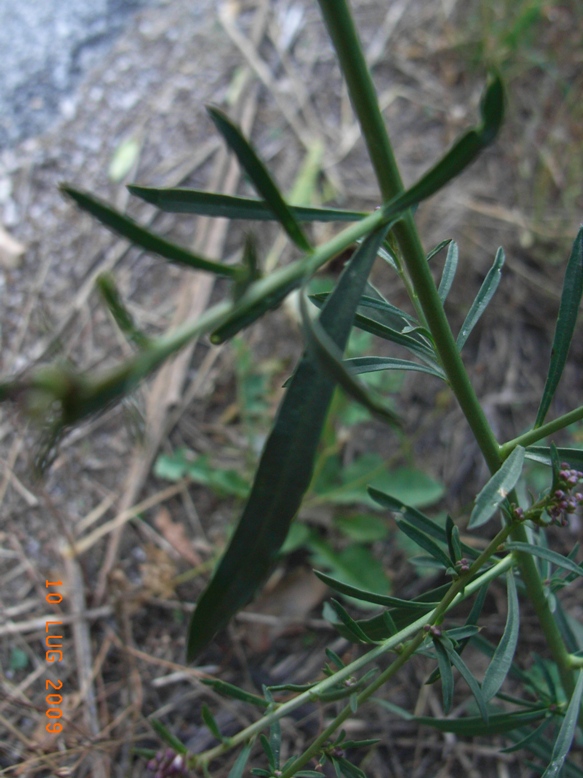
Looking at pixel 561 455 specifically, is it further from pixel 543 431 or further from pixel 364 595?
pixel 364 595

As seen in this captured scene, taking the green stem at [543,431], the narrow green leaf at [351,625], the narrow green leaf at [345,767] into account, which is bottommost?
the narrow green leaf at [345,767]

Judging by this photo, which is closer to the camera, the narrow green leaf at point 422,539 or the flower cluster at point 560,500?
the flower cluster at point 560,500

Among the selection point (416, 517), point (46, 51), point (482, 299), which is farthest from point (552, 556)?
point (46, 51)

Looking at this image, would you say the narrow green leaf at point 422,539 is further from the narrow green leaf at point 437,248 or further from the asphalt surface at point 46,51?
the asphalt surface at point 46,51

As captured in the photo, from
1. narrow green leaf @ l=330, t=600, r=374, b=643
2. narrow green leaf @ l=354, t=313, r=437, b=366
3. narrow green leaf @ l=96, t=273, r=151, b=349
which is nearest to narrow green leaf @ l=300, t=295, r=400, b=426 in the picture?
narrow green leaf @ l=96, t=273, r=151, b=349

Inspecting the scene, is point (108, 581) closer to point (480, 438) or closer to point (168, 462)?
point (168, 462)

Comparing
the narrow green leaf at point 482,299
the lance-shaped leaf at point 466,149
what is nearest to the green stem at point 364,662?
the narrow green leaf at point 482,299

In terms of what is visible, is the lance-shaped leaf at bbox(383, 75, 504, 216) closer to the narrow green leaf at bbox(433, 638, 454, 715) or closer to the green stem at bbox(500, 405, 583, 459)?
the green stem at bbox(500, 405, 583, 459)
